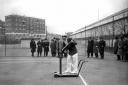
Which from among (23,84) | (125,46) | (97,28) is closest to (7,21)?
(97,28)

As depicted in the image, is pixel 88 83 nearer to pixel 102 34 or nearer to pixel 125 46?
pixel 125 46

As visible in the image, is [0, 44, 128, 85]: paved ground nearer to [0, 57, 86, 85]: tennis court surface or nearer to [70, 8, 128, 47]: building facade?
[0, 57, 86, 85]: tennis court surface

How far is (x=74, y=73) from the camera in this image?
908 cm

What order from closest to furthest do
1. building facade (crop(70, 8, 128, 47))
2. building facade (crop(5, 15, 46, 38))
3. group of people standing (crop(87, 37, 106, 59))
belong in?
group of people standing (crop(87, 37, 106, 59)) < building facade (crop(70, 8, 128, 47)) < building facade (crop(5, 15, 46, 38))

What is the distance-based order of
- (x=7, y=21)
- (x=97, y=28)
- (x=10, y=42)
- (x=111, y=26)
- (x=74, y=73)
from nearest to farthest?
(x=74, y=73), (x=111, y=26), (x=97, y=28), (x=10, y=42), (x=7, y=21)

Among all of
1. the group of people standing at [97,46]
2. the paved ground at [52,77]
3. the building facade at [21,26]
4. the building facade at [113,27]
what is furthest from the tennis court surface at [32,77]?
the building facade at [21,26]

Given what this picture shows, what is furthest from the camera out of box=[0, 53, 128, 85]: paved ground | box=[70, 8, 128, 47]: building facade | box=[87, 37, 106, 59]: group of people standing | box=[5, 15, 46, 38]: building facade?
box=[5, 15, 46, 38]: building facade

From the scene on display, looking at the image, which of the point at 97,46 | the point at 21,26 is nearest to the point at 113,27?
the point at 97,46

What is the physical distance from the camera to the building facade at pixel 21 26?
266 feet

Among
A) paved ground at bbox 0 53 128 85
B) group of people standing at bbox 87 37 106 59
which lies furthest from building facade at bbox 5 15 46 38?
paved ground at bbox 0 53 128 85

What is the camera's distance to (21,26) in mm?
85188

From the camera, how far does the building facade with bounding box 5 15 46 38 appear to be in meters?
81.1

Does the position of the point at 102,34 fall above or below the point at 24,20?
below

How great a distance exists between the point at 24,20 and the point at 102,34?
66.1 metres
